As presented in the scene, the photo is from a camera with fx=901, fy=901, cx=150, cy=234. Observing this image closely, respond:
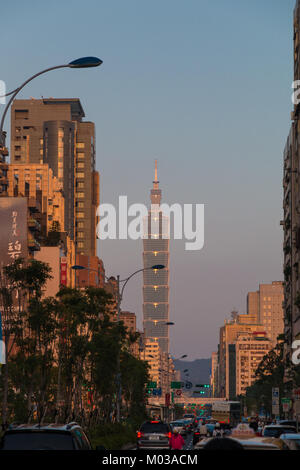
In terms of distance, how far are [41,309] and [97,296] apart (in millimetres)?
11467

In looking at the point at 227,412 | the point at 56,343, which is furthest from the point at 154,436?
the point at 227,412

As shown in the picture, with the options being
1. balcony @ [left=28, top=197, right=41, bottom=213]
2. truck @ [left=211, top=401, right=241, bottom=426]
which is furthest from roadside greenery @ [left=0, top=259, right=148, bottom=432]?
balcony @ [left=28, top=197, right=41, bottom=213]

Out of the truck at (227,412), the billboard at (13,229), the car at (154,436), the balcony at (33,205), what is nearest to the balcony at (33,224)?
the balcony at (33,205)

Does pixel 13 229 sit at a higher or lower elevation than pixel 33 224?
lower

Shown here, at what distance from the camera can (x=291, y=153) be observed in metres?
129

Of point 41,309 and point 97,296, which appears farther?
point 97,296

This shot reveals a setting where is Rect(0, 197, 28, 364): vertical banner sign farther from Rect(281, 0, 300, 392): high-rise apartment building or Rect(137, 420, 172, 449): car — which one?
Rect(137, 420, 172, 449): car

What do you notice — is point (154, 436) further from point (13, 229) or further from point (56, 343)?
point (13, 229)

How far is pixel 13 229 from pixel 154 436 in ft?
295

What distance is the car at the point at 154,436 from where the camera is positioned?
44.9m

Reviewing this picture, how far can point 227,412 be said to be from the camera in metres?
113

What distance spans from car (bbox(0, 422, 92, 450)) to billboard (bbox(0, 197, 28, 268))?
117 m
